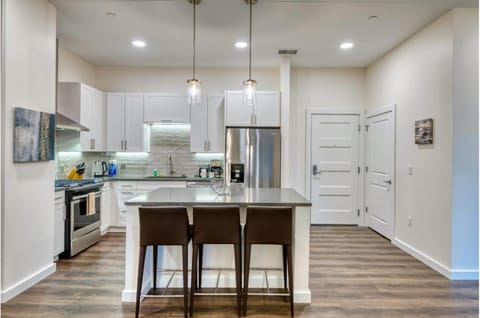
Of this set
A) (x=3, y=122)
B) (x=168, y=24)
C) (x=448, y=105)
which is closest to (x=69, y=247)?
(x=3, y=122)

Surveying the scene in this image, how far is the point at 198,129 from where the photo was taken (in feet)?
17.7

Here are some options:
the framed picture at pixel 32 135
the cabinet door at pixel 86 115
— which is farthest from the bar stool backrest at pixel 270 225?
the cabinet door at pixel 86 115

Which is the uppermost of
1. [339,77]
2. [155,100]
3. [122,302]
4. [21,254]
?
Result: [339,77]

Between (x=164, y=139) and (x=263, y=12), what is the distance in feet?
9.89

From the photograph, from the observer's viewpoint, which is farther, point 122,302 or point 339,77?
point 339,77

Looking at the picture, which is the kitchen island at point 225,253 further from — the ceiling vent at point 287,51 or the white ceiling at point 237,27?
the ceiling vent at point 287,51

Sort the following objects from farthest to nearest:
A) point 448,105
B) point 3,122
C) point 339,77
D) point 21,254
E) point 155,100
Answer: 1. point 339,77
2. point 155,100
3. point 448,105
4. point 21,254
5. point 3,122

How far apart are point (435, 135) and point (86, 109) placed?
4794mm

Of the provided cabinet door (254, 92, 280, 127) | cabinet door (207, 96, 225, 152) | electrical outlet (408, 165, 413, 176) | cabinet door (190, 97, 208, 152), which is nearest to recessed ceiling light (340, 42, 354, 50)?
cabinet door (254, 92, 280, 127)

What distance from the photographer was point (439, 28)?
11.8ft

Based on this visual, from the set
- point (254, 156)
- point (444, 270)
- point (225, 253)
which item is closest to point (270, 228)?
point (225, 253)

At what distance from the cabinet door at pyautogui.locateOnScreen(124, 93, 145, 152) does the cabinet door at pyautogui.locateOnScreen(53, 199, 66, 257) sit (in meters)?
1.79

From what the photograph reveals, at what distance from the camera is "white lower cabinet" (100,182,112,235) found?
16.0 ft

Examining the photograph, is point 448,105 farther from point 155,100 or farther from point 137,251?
point 155,100
